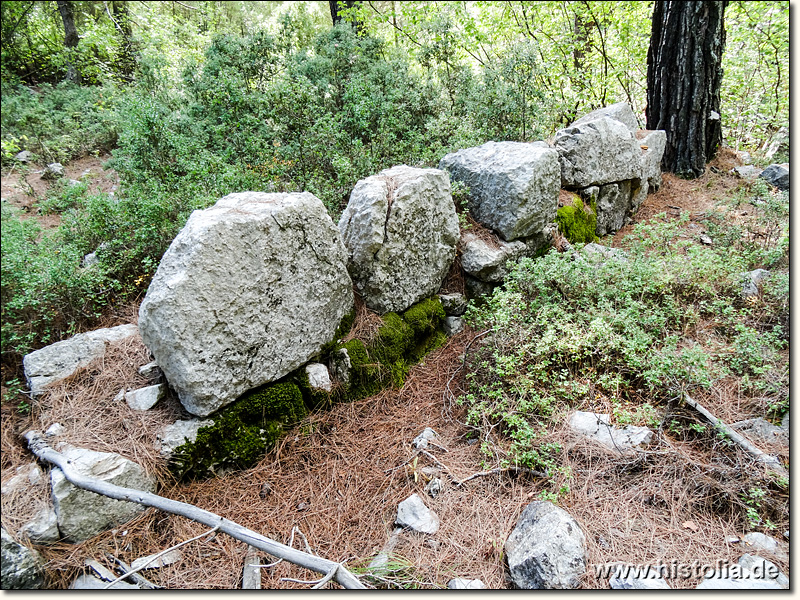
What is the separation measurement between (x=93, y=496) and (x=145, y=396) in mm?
662

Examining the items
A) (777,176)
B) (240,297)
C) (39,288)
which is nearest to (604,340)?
(240,297)

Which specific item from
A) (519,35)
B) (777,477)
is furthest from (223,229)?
(519,35)

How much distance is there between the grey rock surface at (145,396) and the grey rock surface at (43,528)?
2.34ft

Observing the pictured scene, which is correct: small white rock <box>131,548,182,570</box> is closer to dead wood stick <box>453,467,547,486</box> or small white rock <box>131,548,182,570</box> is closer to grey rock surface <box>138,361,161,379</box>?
grey rock surface <box>138,361,161,379</box>

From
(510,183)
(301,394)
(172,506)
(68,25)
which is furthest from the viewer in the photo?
(510,183)

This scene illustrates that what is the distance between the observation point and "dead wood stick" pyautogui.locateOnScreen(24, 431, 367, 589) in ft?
7.45

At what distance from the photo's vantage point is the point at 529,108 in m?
5.84

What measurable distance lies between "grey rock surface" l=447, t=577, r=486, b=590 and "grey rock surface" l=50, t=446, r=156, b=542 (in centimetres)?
182

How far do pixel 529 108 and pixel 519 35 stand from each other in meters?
4.28

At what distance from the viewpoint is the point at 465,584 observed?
7.73ft

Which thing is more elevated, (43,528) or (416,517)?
(43,528)

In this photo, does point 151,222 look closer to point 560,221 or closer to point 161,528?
→ point 161,528

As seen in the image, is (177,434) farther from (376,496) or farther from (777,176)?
(777,176)

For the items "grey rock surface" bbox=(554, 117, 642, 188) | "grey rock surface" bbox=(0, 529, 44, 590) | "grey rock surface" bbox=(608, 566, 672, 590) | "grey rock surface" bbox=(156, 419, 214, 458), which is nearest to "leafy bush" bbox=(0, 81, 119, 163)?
"grey rock surface" bbox=(156, 419, 214, 458)
